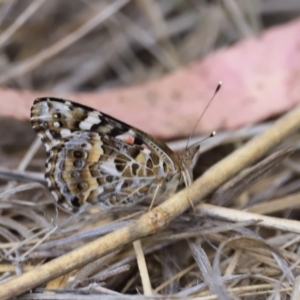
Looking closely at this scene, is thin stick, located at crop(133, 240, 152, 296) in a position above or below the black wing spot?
below

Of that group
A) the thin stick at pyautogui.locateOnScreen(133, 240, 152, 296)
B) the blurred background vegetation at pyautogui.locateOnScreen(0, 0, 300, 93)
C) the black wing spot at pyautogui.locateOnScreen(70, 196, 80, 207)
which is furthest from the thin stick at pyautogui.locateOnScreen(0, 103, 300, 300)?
the blurred background vegetation at pyautogui.locateOnScreen(0, 0, 300, 93)

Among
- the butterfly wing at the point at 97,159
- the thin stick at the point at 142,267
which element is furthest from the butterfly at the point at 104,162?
the thin stick at the point at 142,267

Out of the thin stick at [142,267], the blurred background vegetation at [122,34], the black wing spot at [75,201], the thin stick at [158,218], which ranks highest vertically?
the blurred background vegetation at [122,34]

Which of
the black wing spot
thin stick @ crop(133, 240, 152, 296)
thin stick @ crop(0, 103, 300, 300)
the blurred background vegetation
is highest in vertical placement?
the blurred background vegetation

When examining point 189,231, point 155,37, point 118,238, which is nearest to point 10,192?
point 118,238

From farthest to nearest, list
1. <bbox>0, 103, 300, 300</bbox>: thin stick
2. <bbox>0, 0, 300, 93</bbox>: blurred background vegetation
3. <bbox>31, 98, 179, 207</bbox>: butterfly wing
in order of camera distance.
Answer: <bbox>0, 0, 300, 93</bbox>: blurred background vegetation
<bbox>31, 98, 179, 207</bbox>: butterfly wing
<bbox>0, 103, 300, 300</bbox>: thin stick

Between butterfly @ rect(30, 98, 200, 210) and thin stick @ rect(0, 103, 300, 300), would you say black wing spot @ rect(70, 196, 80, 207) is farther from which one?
thin stick @ rect(0, 103, 300, 300)

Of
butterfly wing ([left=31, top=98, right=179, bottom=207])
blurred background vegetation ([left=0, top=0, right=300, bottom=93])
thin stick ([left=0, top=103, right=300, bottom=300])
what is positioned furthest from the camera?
blurred background vegetation ([left=0, top=0, right=300, bottom=93])

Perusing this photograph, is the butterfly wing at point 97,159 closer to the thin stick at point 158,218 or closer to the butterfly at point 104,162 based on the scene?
the butterfly at point 104,162
